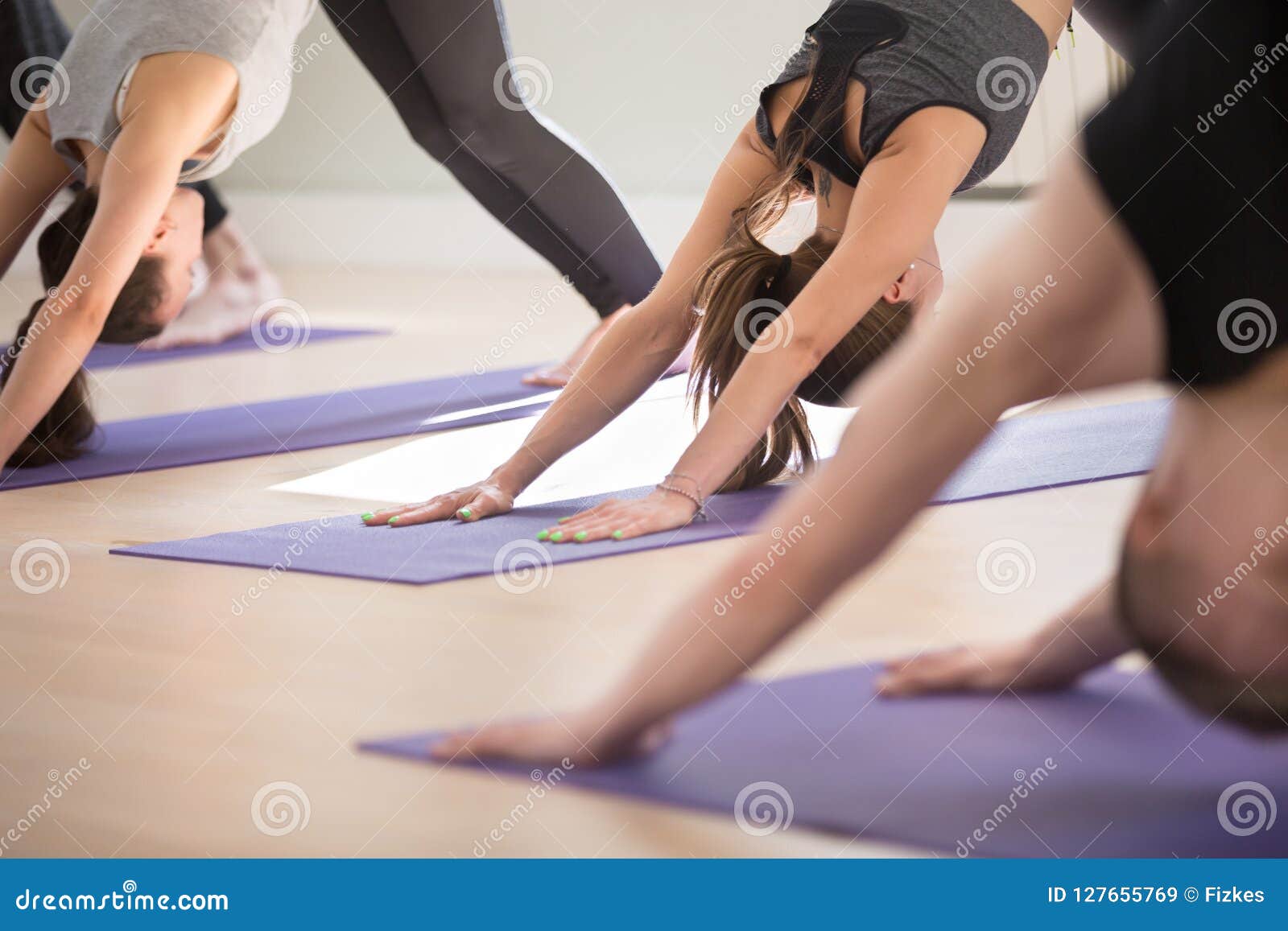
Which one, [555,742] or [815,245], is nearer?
[555,742]

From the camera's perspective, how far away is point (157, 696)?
1.70 metres

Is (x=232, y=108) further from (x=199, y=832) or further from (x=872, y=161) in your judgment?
(x=199, y=832)

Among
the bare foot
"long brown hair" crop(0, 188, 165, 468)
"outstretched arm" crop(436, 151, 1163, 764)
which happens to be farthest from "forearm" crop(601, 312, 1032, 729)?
the bare foot

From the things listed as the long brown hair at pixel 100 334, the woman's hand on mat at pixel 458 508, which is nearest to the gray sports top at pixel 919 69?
the woman's hand on mat at pixel 458 508

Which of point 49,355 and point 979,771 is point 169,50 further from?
point 979,771

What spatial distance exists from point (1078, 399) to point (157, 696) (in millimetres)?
2156

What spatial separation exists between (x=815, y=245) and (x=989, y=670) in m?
1.05

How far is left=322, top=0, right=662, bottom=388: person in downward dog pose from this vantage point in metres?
2.95

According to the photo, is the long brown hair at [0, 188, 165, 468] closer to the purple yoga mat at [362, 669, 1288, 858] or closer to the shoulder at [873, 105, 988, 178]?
the shoulder at [873, 105, 988, 178]

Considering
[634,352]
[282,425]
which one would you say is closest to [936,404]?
[634,352]

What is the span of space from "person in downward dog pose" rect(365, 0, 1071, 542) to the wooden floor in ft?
0.80

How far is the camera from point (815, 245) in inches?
95.0

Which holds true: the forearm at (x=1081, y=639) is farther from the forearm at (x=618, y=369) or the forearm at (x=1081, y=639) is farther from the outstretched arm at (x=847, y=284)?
the forearm at (x=618, y=369)

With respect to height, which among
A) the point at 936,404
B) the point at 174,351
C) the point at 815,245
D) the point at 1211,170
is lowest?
the point at 174,351
